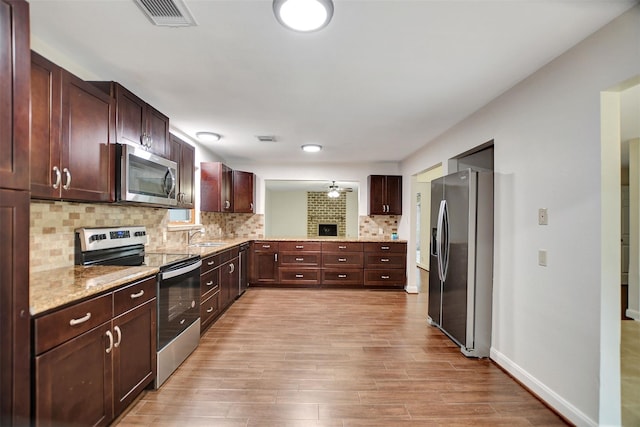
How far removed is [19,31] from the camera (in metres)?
1.18

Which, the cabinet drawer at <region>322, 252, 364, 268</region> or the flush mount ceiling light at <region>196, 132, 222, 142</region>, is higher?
the flush mount ceiling light at <region>196, 132, 222, 142</region>

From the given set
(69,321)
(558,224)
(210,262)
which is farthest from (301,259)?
(69,321)

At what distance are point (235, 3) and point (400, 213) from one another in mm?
4665

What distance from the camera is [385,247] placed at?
5.39 metres

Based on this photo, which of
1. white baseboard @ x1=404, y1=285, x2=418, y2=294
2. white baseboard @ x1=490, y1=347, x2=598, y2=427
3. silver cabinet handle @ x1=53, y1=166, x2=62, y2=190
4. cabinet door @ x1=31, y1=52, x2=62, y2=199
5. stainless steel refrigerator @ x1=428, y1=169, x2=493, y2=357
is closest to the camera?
cabinet door @ x1=31, y1=52, x2=62, y2=199

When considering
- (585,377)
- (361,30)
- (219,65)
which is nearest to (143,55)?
(219,65)

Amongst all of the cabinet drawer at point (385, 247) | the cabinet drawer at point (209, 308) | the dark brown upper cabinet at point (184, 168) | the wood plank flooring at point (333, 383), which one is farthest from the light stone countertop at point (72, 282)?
the cabinet drawer at point (385, 247)

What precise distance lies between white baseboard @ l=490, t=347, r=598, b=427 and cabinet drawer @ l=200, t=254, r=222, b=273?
2.84 m

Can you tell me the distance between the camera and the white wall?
1.71 m

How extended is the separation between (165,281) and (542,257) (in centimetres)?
269

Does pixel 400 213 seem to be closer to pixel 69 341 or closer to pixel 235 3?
pixel 235 3

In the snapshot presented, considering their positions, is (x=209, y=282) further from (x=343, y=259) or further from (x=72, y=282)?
(x=343, y=259)

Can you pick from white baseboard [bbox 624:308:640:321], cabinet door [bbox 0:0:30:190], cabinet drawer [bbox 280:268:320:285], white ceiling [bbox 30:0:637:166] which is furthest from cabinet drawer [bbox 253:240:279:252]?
white baseboard [bbox 624:308:640:321]

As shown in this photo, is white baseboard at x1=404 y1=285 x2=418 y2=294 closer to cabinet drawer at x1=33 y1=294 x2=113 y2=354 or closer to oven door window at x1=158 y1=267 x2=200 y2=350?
oven door window at x1=158 y1=267 x2=200 y2=350
